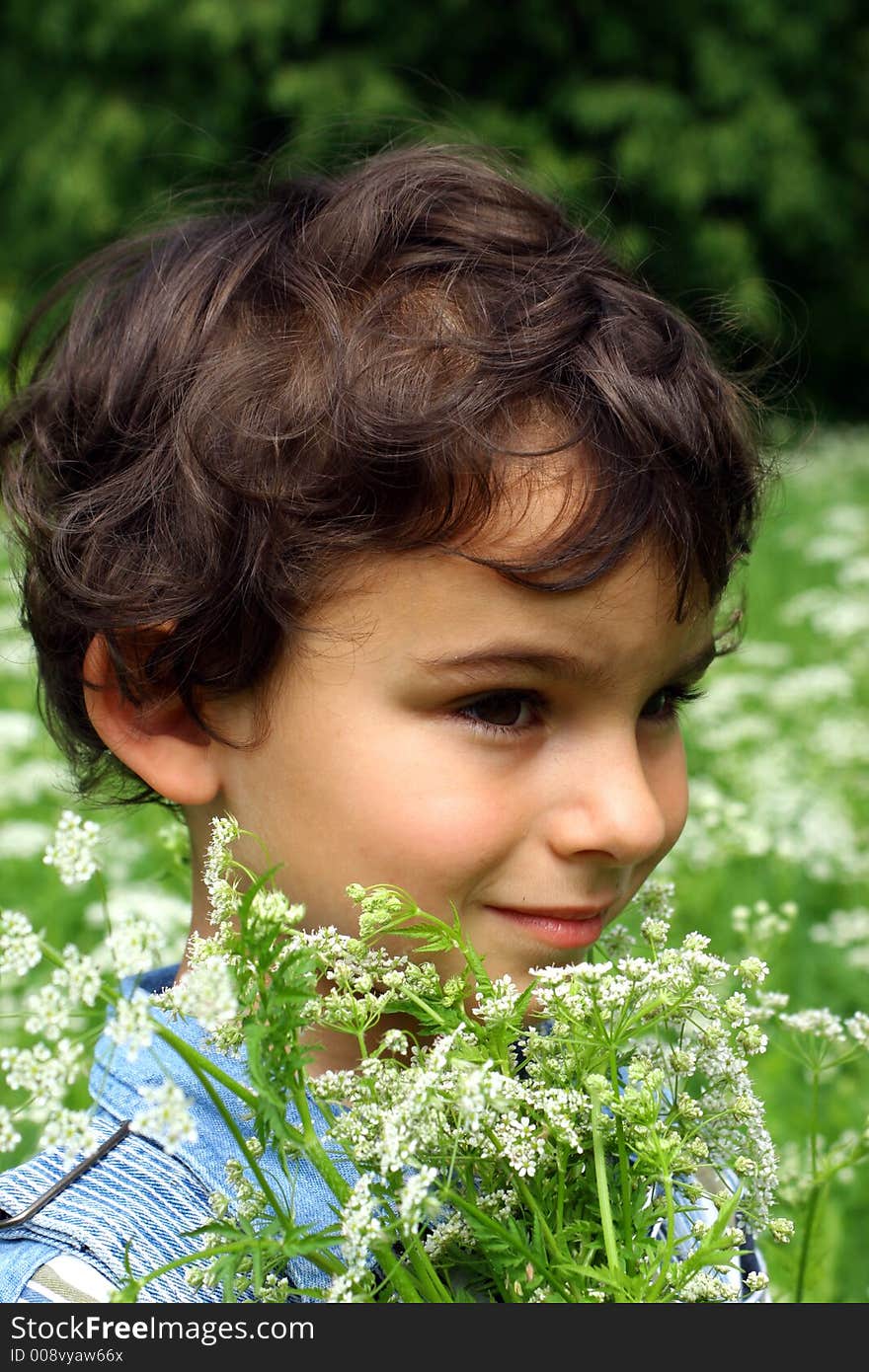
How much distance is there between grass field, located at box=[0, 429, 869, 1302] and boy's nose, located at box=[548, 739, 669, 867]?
1.43ft

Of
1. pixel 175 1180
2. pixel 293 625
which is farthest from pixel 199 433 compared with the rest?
pixel 175 1180

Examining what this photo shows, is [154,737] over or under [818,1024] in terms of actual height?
over

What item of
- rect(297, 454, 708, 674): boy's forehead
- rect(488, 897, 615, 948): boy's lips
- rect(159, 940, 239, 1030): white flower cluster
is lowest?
rect(488, 897, 615, 948): boy's lips

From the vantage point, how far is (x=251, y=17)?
513 inches

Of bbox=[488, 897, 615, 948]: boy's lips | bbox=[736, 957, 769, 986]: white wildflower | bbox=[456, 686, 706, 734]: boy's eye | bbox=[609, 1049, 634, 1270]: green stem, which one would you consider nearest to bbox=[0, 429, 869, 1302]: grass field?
bbox=[488, 897, 615, 948]: boy's lips

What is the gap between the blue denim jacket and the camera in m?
1.37

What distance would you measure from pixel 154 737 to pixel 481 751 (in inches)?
18.5

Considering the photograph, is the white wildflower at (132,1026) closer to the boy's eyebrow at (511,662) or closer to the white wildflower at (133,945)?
the white wildflower at (133,945)

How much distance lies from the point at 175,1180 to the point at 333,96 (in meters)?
13.0

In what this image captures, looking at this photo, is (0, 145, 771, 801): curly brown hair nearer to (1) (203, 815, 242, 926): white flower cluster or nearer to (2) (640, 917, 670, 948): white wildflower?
(2) (640, 917, 670, 948): white wildflower

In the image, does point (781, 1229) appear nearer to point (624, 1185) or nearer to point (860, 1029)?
point (624, 1185)

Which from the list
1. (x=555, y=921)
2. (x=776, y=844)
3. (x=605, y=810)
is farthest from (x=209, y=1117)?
(x=776, y=844)

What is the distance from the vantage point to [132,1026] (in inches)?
34.3
